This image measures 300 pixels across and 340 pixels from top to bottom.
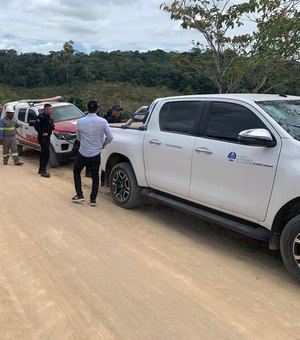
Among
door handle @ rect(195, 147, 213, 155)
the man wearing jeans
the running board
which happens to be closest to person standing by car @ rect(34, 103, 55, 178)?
the man wearing jeans

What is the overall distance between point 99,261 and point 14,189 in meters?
4.21

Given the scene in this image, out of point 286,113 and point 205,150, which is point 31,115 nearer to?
point 205,150

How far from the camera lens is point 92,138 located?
6.66 metres

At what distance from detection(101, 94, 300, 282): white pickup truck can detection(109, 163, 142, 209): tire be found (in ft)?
0.06

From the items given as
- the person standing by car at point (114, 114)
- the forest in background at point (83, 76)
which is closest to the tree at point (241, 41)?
the person standing by car at point (114, 114)

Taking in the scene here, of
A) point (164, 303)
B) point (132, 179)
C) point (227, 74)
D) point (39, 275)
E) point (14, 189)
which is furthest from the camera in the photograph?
point (227, 74)

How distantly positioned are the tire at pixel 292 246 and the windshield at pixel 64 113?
8.74 metres

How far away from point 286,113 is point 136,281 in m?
2.35

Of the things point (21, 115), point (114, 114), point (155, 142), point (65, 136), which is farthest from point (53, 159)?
point (155, 142)

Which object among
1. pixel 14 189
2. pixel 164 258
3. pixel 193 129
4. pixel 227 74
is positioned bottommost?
pixel 14 189

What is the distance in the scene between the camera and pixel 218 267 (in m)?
4.34

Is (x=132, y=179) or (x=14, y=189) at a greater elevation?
(x=132, y=179)

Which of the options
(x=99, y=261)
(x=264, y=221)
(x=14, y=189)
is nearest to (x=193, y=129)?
(x=264, y=221)

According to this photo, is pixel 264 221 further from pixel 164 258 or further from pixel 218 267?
pixel 164 258
